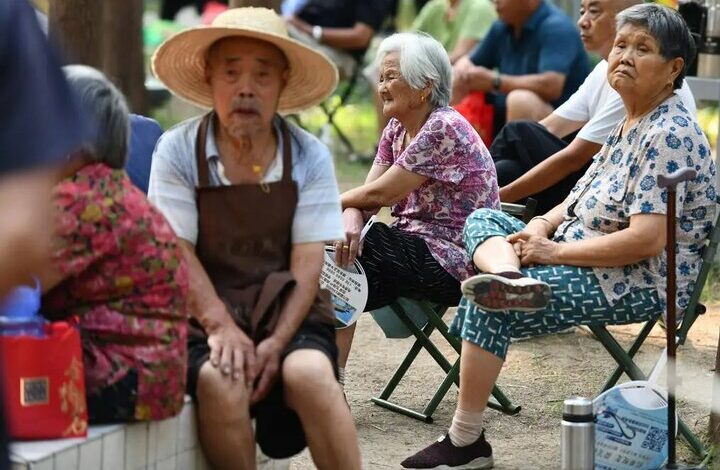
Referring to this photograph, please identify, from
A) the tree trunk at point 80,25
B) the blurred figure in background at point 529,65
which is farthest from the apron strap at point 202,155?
the blurred figure in background at point 529,65

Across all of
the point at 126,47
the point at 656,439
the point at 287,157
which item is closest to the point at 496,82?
the point at 126,47

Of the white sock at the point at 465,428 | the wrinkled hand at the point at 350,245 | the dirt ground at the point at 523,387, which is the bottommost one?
the dirt ground at the point at 523,387

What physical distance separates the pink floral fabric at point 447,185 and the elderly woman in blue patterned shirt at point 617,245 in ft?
0.91

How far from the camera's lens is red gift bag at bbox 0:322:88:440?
300 centimetres

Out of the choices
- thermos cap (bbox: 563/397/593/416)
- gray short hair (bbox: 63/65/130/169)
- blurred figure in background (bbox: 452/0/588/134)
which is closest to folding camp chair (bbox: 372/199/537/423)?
thermos cap (bbox: 563/397/593/416)

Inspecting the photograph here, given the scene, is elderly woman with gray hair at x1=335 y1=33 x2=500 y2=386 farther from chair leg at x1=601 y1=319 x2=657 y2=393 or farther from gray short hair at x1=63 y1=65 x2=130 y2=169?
A: gray short hair at x1=63 y1=65 x2=130 y2=169

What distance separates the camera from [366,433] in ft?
15.8

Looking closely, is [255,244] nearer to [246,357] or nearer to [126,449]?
[246,357]

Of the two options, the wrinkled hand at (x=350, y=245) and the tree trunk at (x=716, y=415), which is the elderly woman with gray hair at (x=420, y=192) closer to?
the wrinkled hand at (x=350, y=245)

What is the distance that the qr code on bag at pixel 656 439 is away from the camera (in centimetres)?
410

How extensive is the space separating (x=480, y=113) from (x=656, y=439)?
383 centimetres

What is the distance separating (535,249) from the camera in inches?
171

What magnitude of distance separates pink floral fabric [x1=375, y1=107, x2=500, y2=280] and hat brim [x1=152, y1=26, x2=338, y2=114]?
0.75m

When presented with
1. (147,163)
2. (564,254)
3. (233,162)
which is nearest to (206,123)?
(233,162)
